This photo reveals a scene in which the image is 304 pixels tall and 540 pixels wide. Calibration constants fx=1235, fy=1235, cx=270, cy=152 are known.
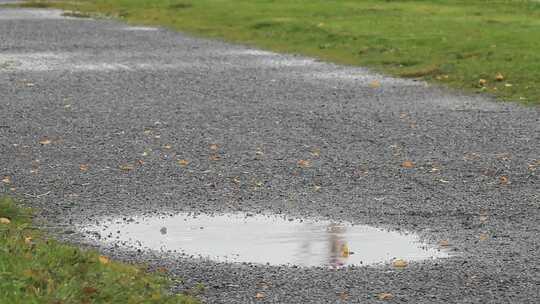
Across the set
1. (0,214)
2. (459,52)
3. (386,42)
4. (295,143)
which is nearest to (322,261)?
(0,214)

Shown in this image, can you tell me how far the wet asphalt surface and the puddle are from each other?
0.25 m

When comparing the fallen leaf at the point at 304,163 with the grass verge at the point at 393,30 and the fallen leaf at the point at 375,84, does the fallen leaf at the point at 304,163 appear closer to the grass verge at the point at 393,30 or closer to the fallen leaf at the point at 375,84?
the grass verge at the point at 393,30

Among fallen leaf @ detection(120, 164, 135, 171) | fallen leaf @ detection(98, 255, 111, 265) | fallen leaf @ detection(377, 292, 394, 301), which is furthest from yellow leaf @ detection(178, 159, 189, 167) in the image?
fallen leaf @ detection(377, 292, 394, 301)

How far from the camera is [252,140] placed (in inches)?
603

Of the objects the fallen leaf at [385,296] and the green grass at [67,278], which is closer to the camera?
the green grass at [67,278]

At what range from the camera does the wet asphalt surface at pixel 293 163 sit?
926cm

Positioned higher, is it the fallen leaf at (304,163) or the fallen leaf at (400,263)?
the fallen leaf at (400,263)

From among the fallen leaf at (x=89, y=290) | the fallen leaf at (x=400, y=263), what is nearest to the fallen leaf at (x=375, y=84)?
the fallen leaf at (x=400, y=263)

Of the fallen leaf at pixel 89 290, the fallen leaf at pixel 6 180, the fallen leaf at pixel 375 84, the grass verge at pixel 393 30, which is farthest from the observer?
the grass verge at pixel 393 30

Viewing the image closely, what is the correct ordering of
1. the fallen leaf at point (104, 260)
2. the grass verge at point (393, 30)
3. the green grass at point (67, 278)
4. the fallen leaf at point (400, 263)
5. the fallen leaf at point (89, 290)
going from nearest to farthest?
the green grass at point (67, 278), the fallen leaf at point (89, 290), the fallen leaf at point (104, 260), the fallen leaf at point (400, 263), the grass verge at point (393, 30)

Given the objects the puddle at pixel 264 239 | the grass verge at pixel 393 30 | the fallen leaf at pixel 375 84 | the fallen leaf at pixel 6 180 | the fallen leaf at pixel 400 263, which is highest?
the fallen leaf at pixel 400 263

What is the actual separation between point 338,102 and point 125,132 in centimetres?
441

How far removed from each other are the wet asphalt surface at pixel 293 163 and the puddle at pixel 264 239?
0.25m

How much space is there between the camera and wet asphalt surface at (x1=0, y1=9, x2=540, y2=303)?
9258 millimetres
